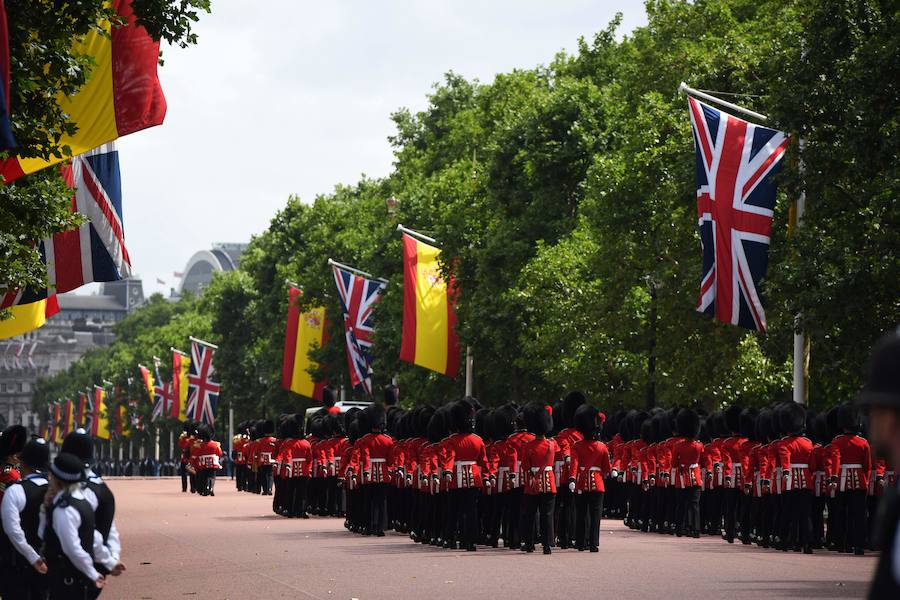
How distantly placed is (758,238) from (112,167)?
960cm

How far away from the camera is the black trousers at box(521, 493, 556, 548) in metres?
20.2

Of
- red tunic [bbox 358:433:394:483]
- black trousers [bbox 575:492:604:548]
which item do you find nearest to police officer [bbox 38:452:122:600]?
black trousers [bbox 575:492:604:548]

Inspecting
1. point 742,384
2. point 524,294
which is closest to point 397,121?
point 524,294

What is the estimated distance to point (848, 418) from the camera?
805 inches

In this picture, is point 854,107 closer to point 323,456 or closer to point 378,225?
point 323,456

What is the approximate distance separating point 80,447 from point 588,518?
11287 millimetres

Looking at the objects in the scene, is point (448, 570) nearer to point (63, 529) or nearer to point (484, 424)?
point (484, 424)

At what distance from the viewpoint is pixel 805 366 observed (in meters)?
28.6

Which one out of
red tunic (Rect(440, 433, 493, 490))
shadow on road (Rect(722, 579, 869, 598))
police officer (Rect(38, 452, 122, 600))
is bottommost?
shadow on road (Rect(722, 579, 869, 598))

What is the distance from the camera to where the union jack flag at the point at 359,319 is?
54.8 meters

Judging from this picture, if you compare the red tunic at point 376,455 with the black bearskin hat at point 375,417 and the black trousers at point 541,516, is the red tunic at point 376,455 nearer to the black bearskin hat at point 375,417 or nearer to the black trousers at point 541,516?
the black bearskin hat at point 375,417

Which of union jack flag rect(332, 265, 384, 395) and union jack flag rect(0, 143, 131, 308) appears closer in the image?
union jack flag rect(0, 143, 131, 308)

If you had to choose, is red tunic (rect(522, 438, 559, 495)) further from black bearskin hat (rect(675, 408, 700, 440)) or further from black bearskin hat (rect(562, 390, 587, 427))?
black bearskin hat (rect(675, 408, 700, 440))

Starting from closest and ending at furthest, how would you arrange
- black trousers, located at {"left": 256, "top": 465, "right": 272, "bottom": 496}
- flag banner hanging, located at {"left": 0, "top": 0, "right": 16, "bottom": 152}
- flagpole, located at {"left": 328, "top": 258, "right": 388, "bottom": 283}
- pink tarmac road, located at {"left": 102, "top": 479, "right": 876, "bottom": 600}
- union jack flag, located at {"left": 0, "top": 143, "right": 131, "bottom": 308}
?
flag banner hanging, located at {"left": 0, "top": 0, "right": 16, "bottom": 152} < pink tarmac road, located at {"left": 102, "top": 479, "right": 876, "bottom": 600} < union jack flag, located at {"left": 0, "top": 143, "right": 131, "bottom": 308} < black trousers, located at {"left": 256, "top": 465, "right": 272, "bottom": 496} < flagpole, located at {"left": 328, "top": 258, "right": 388, "bottom": 283}
